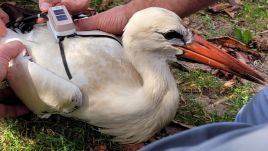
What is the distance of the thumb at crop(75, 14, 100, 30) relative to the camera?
309cm

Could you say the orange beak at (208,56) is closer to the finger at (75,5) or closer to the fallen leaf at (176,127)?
the fallen leaf at (176,127)

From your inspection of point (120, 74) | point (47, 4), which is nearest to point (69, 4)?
point (47, 4)

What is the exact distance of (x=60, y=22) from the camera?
2752mm

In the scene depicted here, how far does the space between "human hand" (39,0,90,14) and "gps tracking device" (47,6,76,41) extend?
18cm

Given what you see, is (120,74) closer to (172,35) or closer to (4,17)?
(172,35)

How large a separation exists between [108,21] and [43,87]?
710 millimetres

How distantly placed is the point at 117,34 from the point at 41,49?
0.60 meters

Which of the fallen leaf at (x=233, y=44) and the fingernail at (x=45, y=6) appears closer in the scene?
the fingernail at (x=45, y=6)

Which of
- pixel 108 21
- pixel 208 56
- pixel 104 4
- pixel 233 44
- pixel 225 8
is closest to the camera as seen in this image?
pixel 208 56

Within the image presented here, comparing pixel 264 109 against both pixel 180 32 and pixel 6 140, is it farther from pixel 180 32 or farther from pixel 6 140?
pixel 6 140

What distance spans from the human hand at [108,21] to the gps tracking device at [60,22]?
244 mm

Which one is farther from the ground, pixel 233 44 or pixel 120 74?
pixel 120 74

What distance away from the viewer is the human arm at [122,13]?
312 cm

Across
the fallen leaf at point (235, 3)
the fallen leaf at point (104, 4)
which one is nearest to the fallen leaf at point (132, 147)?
the fallen leaf at point (104, 4)
